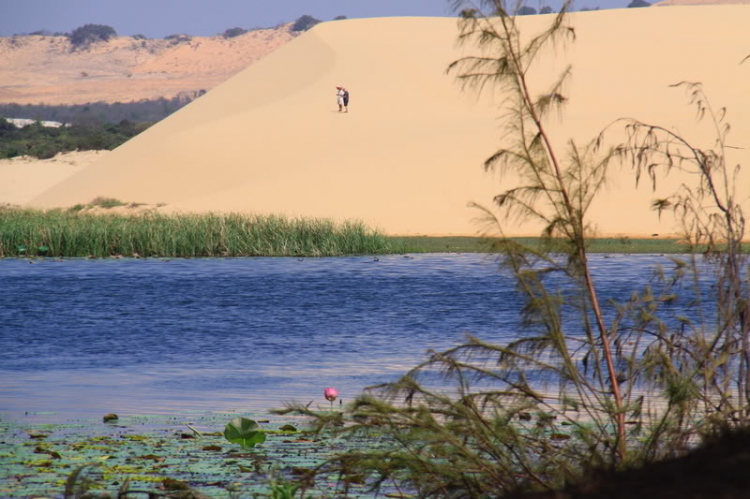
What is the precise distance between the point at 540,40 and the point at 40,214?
32219 mm

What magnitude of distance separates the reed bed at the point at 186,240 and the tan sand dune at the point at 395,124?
9.59 meters

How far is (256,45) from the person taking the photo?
581 feet

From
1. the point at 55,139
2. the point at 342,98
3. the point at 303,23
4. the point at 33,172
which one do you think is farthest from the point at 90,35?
the point at 342,98

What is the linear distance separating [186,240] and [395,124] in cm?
2625

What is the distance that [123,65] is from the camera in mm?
176125

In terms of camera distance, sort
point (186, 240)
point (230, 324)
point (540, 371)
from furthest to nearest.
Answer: point (186, 240), point (230, 324), point (540, 371)

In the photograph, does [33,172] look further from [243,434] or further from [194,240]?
[243,434]

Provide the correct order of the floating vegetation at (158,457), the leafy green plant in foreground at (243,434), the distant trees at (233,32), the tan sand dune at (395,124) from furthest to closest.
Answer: the distant trees at (233,32) → the tan sand dune at (395,124) → the leafy green plant in foreground at (243,434) → the floating vegetation at (158,457)

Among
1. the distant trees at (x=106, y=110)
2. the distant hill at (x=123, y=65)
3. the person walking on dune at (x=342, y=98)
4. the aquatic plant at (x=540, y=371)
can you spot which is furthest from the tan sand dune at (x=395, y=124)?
the distant hill at (x=123, y=65)

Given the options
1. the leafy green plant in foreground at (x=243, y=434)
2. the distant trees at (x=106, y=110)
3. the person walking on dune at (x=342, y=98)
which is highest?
the distant trees at (x=106, y=110)

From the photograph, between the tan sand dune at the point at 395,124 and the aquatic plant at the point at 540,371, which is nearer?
the aquatic plant at the point at 540,371

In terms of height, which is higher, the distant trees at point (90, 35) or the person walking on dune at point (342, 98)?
the distant trees at point (90, 35)

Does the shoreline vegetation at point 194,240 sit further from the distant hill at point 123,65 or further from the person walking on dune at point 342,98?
the distant hill at point 123,65

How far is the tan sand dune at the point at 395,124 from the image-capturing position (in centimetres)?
4494
